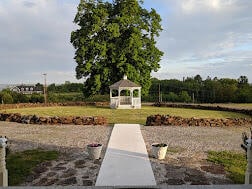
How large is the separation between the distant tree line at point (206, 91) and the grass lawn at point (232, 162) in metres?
26.8

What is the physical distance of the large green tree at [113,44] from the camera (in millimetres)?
27828

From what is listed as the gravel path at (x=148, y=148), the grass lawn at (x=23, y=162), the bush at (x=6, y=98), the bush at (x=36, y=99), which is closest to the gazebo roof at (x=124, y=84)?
the gravel path at (x=148, y=148)

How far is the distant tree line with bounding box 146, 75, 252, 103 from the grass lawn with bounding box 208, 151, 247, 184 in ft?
87.8

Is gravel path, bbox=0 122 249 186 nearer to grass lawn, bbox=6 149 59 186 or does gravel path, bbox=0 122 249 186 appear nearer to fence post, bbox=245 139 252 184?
grass lawn, bbox=6 149 59 186

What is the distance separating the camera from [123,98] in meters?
26.6

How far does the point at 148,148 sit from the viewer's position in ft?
30.3

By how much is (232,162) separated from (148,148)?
2.50 m

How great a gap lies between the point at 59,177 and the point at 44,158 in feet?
5.98

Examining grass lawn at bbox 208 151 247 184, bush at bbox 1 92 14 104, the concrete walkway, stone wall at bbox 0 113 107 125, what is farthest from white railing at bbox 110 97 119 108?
grass lawn at bbox 208 151 247 184

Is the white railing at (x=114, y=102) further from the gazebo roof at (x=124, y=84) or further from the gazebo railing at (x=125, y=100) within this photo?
the gazebo roof at (x=124, y=84)

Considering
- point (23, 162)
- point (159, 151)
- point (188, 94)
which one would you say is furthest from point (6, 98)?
point (159, 151)

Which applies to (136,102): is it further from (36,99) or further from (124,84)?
(36,99)

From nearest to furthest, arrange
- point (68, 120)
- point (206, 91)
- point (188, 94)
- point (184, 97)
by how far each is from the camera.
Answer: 1. point (68, 120)
2. point (184, 97)
3. point (206, 91)
4. point (188, 94)

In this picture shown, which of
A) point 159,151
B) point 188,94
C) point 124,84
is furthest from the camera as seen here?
point 188,94
